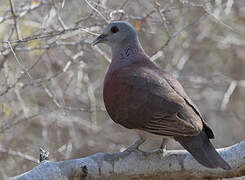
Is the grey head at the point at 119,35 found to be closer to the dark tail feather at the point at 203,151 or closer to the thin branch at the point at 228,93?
the dark tail feather at the point at 203,151

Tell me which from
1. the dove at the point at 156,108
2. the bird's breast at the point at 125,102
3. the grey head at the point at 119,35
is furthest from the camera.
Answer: the grey head at the point at 119,35

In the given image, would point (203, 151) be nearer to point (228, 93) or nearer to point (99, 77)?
point (228, 93)

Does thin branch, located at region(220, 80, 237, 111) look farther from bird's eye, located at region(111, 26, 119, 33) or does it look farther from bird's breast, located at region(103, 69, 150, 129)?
bird's breast, located at region(103, 69, 150, 129)

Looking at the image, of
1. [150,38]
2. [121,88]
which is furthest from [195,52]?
[121,88]

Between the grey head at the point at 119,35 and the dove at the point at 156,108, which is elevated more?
the grey head at the point at 119,35

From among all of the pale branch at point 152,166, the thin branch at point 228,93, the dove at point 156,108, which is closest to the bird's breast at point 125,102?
the dove at point 156,108

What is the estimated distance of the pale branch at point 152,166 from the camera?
404 centimetres

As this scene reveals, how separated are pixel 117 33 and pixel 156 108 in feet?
4.47

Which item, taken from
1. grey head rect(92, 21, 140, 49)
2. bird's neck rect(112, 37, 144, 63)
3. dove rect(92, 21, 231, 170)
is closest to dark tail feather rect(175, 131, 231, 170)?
dove rect(92, 21, 231, 170)

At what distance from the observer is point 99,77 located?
326 inches

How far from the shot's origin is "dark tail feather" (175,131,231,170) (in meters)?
3.95

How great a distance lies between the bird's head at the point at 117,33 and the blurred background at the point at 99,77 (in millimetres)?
784

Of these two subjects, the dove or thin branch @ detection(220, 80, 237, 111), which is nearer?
the dove

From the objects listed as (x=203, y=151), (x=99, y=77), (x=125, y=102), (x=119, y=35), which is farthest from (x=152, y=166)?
(x=99, y=77)
